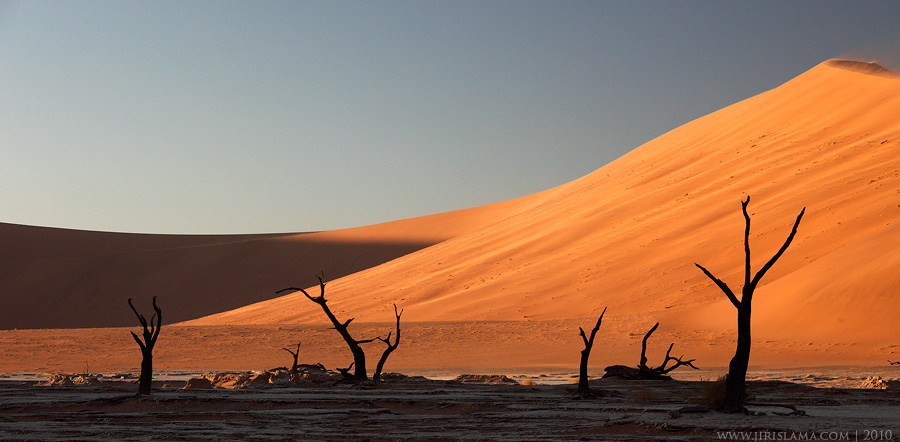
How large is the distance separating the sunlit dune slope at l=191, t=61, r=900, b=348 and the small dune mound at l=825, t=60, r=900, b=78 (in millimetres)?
437

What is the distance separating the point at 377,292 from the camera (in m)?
44.1

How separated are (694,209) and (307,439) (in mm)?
32710

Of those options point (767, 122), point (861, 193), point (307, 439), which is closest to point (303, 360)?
point (307, 439)

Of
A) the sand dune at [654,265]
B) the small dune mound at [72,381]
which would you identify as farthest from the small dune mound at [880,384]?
the small dune mound at [72,381]

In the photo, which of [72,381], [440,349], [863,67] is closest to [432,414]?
[72,381]

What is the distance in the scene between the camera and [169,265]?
69.2 m

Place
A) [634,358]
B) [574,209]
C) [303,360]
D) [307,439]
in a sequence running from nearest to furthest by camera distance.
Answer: [307,439], [634,358], [303,360], [574,209]

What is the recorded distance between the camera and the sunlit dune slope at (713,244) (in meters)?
27.6

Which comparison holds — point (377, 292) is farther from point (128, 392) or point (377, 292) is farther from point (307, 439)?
point (307, 439)

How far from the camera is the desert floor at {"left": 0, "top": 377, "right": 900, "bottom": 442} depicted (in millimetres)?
9711

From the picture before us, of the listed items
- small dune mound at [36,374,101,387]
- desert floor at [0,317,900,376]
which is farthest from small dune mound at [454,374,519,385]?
small dune mound at [36,374,101,387]

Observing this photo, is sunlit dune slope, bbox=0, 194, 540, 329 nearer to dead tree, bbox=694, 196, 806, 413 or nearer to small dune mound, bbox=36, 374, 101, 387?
small dune mound, bbox=36, 374, 101, 387

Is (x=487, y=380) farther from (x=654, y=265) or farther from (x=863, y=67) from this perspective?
(x=863, y=67)

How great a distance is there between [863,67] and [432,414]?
2161 inches
